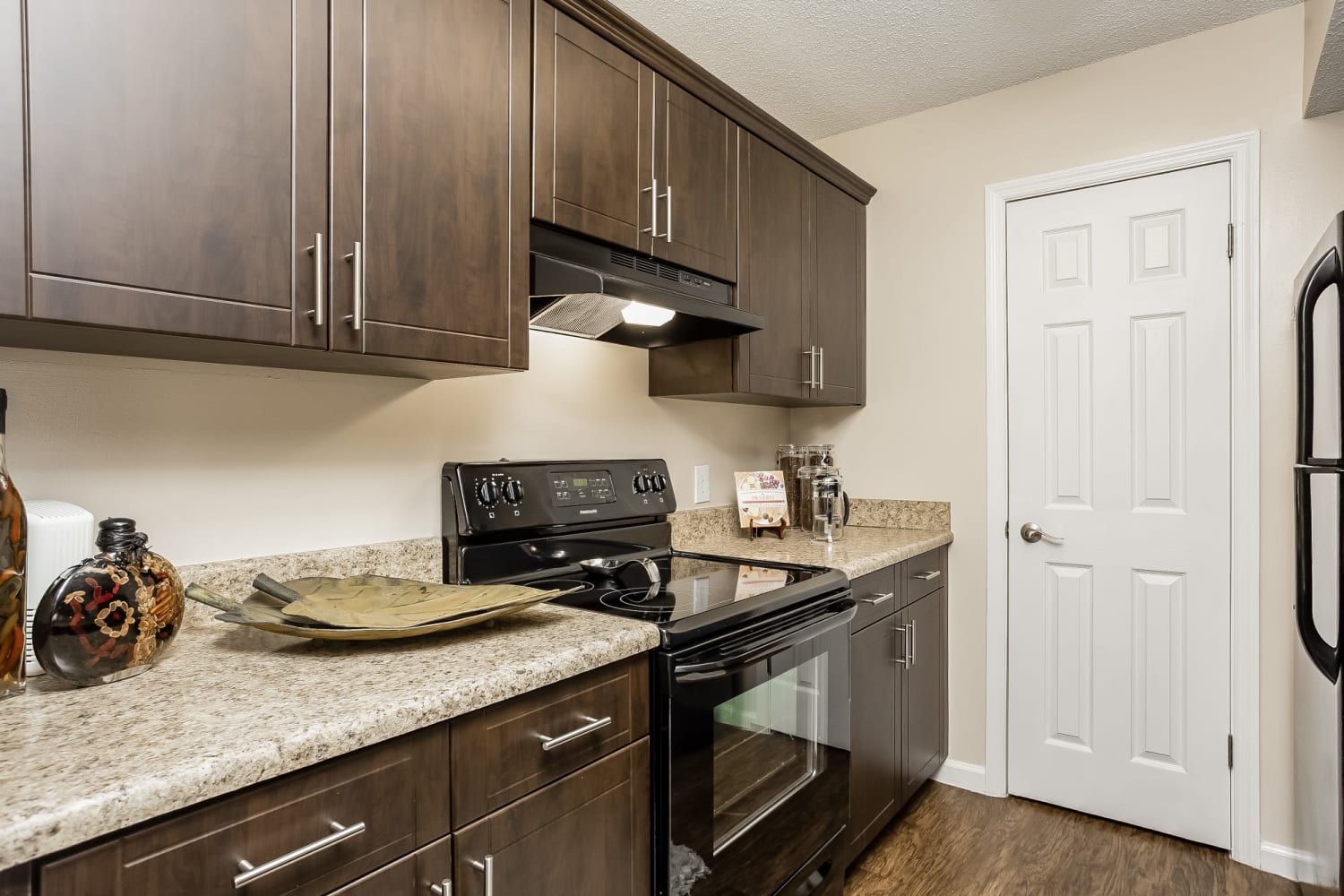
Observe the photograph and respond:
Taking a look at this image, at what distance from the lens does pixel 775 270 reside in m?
2.35

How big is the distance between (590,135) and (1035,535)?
1992mm

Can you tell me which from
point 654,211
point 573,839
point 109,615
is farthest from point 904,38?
point 109,615

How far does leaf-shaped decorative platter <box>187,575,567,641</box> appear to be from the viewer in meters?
1.07

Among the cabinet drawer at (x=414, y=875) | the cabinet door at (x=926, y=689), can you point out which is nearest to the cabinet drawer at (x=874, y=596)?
the cabinet door at (x=926, y=689)

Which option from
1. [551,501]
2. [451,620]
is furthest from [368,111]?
[551,501]

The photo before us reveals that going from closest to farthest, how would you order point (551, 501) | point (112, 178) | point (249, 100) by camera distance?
point (112, 178)
point (249, 100)
point (551, 501)

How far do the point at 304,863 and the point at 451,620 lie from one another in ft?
1.26

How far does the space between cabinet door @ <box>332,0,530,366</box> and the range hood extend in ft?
0.30

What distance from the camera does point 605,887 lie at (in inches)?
47.2

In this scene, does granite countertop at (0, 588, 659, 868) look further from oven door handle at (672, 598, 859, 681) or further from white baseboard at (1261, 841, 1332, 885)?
white baseboard at (1261, 841, 1332, 885)

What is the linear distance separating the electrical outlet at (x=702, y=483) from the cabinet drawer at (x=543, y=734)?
1.33 metres

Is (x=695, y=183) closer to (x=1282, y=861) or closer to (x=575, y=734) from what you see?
(x=575, y=734)

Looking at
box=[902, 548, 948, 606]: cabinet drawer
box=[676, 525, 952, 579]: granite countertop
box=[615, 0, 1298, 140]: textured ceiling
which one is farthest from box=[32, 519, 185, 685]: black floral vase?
box=[902, 548, 948, 606]: cabinet drawer

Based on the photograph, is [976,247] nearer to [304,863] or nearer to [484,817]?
[484,817]
